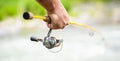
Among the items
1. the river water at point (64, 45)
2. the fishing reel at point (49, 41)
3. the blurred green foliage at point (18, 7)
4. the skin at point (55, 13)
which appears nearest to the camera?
the skin at point (55, 13)

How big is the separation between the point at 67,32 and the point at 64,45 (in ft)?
2.36

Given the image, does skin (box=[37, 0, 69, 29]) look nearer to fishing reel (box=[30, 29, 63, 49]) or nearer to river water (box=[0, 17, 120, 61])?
fishing reel (box=[30, 29, 63, 49])

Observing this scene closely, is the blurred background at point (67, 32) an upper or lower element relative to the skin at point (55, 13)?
lower

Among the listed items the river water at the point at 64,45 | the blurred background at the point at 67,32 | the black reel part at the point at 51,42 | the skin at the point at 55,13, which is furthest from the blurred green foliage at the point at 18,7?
the skin at the point at 55,13

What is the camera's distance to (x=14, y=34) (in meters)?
7.36

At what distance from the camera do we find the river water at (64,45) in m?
5.44

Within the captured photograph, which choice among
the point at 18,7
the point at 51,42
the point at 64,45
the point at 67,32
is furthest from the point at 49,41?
the point at 18,7

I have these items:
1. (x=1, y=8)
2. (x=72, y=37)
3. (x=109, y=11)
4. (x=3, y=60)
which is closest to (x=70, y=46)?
(x=72, y=37)

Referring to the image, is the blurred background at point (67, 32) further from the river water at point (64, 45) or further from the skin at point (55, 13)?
the skin at point (55, 13)

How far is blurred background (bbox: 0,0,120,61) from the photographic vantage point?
220 inches

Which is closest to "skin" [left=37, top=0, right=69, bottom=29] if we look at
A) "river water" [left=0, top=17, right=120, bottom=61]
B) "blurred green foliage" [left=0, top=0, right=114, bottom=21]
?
"river water" [left=0, top=17, right=120, bottom=61]

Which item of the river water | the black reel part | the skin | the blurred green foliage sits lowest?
the river water

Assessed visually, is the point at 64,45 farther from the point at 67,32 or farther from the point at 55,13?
the point at 55,13

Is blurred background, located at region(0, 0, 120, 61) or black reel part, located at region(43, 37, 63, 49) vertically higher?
black reel part, located at region(43, 37, 63, 49)
